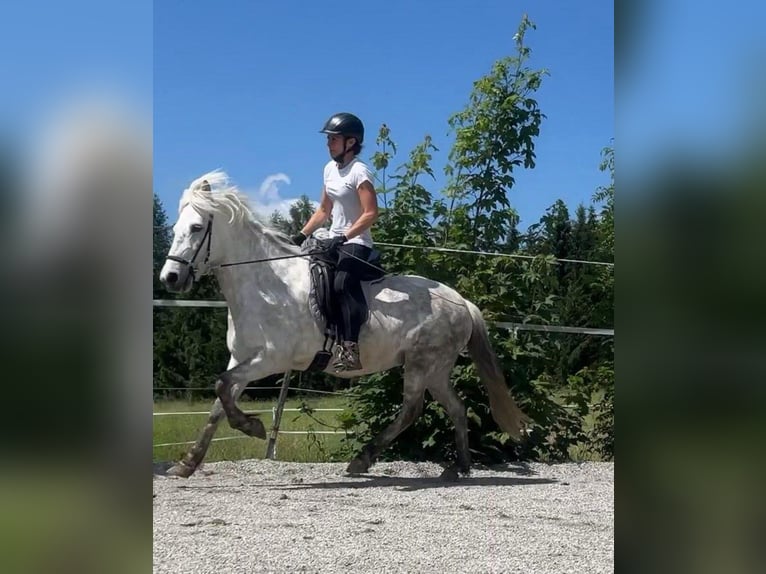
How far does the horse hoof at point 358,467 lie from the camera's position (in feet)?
→ 18.5

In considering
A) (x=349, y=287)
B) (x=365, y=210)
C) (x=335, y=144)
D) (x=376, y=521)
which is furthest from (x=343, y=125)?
(x=376, y=521)

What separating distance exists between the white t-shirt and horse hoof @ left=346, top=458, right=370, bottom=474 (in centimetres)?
154

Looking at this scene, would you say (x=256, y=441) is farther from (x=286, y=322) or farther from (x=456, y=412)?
(x=286, y=322)

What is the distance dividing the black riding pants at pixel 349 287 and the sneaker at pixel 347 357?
46mm

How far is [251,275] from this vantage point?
5328 mm

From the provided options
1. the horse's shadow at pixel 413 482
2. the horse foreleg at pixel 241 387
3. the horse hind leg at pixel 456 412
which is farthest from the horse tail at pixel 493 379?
the horse foreleg at pixel 241 387

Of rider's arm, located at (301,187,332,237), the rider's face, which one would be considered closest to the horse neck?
rider's arm, located at (301,187,332,237)

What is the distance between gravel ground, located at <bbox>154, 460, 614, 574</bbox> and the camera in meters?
3.05

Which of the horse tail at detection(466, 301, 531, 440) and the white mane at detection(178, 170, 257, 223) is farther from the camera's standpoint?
the horse tail at detection(466, 301, 531, 440)

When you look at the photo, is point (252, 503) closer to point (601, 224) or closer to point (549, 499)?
point (549, 499)

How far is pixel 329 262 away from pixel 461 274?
1933 millimetres

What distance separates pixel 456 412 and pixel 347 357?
101 cm

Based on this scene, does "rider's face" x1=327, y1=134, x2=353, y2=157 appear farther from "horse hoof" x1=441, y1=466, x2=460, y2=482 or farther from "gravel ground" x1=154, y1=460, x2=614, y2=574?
"horse hoof" x1=441, y1=466, x2=460, y2=482
